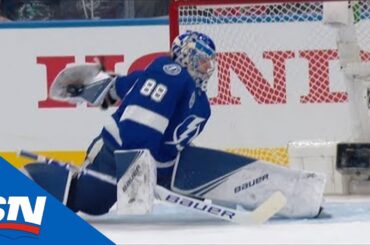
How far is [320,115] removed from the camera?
20.1ft

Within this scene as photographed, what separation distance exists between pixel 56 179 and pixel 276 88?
173 centimetres

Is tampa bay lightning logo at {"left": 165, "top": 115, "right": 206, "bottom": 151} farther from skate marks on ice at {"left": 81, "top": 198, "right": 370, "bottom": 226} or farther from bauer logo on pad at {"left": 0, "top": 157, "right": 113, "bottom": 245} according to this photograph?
bauer logo on pad at {"left": 0, "top": 157, "right": 113, "bottom": 245}

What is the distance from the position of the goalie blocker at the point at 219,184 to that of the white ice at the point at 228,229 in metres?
0.08

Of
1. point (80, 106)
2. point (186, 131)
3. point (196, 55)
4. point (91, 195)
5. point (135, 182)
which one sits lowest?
point (80, 106)

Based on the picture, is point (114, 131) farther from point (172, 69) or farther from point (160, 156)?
point (172, 69)

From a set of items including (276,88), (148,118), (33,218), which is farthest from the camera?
(276,88)

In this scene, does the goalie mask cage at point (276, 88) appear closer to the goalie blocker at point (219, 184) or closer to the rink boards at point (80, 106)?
the rink boards at point (80, 106)

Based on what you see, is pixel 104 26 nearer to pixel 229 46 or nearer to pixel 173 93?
pixel 229 46

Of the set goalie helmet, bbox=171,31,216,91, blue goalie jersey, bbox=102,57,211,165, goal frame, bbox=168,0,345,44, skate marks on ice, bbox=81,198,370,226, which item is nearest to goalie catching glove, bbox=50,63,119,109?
blue goalie jersey, bbox=102,57,211,165

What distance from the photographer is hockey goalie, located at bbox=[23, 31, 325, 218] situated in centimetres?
443

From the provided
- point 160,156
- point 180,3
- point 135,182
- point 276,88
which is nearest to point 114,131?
point 160,156

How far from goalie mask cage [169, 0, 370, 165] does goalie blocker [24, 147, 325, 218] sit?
1.13 metres

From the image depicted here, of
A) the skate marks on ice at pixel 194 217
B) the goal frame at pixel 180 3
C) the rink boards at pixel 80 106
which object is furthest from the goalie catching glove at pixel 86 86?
the rink boards at pixel 80 106

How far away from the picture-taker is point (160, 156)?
4.62 metres
